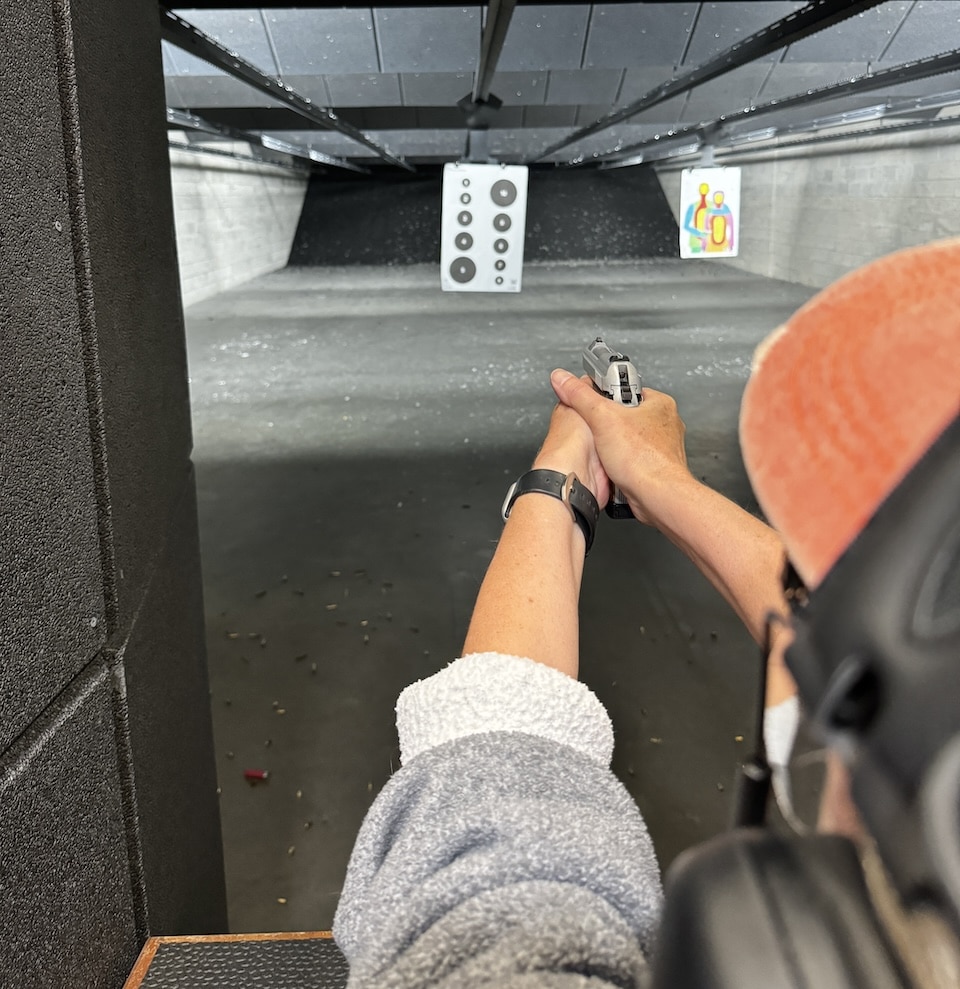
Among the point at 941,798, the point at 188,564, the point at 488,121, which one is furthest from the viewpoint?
the point at 488,121

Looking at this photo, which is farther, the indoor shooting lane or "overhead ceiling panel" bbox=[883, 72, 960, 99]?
"overhead ceiling panel" bbox=[883, 72, 960, 99]

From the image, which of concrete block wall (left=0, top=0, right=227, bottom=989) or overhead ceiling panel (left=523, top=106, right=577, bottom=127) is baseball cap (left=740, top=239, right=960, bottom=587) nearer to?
concrete block wall (left=0, top=0, right=227, bottom=989)

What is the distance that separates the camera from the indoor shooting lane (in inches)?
21.5

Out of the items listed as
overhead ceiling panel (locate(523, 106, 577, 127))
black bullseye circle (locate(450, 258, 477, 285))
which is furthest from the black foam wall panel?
overhead ceiling panel (locate(523, 106, 577, 127))

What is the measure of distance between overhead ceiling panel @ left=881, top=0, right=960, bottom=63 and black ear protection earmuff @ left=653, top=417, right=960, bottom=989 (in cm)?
389

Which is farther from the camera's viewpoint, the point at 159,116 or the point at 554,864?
the point at 159,116

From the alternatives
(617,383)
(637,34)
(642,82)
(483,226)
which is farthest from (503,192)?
(617,383)

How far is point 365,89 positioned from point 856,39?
2.53m

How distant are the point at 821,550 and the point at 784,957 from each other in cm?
6

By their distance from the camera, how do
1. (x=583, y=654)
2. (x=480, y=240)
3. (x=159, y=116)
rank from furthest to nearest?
(x=480, y=240)
(x=583, y=654)
(x=159, y=116)

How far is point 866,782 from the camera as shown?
11cm

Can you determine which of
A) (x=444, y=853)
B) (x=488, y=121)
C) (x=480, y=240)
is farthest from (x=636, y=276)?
(x=444, y=853)

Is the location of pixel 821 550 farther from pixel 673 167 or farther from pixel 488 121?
pixel 673 167

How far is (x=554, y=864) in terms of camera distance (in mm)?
292
